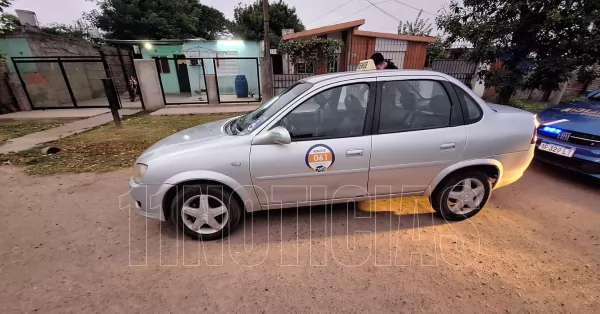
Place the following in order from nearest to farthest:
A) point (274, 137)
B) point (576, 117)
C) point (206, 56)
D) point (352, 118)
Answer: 1. point (274, 137)
2. point (352, 118)
3. point (576, 117)
4. point (206, 56)

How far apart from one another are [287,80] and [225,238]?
8.21 m

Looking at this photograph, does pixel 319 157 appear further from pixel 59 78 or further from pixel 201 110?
pixel 59 78

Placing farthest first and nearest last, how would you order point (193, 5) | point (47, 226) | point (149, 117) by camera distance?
point (193, 5) < point (149, 117) < point (47, 226)

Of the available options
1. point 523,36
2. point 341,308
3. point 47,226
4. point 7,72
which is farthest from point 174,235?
point 7,72

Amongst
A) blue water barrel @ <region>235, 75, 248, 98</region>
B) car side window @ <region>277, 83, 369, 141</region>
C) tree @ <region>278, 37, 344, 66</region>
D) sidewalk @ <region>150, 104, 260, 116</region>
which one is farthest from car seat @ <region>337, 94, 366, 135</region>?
blue water barrel @ <region>235, 75, 248, 98</region>

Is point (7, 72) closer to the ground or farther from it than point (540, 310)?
farther from it

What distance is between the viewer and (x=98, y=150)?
5309mm

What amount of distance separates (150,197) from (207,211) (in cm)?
52

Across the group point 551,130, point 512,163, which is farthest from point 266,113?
point 551,130

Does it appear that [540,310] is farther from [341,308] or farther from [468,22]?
[468,22]

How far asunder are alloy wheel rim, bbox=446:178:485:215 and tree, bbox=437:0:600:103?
180 inches

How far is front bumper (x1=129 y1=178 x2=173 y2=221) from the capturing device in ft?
7.61

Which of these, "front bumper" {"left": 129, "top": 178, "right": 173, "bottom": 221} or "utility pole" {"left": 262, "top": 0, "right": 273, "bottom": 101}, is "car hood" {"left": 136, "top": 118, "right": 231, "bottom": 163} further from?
"utility pole" {"left": 262, "top": 0, "right": 273, "bottom": 101}

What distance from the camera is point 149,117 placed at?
862 cm
